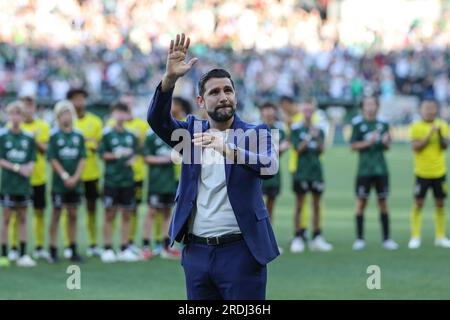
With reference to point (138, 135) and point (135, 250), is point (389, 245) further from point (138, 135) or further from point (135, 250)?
point (138, 135)

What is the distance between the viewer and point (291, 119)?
14938 millimetres

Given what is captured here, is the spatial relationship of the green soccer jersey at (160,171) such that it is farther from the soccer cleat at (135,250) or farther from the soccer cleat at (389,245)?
the soccer cleat at (389,245)

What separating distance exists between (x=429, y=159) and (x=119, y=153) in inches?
165

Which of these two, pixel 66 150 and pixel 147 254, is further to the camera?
pixel 147 254

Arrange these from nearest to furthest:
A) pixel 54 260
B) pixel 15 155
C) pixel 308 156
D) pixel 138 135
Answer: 1. pixel 15 155
2. pixel 54 260
3. pixel 138 135
4. pixel 308 156

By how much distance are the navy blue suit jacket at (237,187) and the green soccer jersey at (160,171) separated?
6.36m

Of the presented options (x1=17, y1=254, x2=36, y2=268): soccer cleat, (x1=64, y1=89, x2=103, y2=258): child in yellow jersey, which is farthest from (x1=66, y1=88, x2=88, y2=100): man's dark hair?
(x1=17, y1=254, x2=36, y2=268): soccer cleat

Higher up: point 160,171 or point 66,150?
point 66,150

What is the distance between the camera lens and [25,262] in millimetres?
12180

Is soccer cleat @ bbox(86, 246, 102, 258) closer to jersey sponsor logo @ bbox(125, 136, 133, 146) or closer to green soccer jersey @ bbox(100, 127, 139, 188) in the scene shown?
green soccer jersey @ bbox(100, 127, 139, 188)

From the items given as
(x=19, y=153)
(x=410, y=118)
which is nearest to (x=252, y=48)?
(x=410, y=118)

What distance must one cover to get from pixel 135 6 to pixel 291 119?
→ 28.0 metres

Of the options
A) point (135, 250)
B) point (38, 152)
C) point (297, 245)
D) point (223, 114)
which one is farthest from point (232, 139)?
point (297, 245)

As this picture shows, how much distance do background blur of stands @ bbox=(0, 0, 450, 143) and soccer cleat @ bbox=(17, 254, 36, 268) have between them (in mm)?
17061
